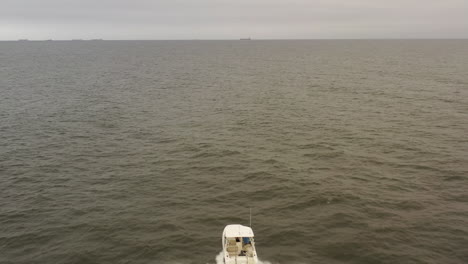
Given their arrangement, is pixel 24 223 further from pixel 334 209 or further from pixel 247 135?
pixel 247 135

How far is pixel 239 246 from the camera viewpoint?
25.7m

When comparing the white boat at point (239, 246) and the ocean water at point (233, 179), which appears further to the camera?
the ocean water at point (233, 179)

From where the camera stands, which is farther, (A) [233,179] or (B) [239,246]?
(A) [233,179]

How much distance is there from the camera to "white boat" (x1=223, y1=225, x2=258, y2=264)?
2419 centimetres

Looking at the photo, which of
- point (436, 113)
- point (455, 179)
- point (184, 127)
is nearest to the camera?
point (455, 179)

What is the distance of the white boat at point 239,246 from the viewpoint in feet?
79.4

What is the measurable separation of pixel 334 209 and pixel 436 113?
4421cm

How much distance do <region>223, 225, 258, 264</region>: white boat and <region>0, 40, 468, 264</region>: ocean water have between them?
2395mm

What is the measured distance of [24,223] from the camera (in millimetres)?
31859

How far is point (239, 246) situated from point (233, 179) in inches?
621

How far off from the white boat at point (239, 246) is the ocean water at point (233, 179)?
2395 mm

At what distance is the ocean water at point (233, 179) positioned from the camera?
28.7m

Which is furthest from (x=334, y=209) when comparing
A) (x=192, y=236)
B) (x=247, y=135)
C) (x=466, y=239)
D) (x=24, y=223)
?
(x=24, y=223)

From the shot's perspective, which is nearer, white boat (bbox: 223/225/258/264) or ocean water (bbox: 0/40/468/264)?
white boat (bbox: 223/225/258/264)
